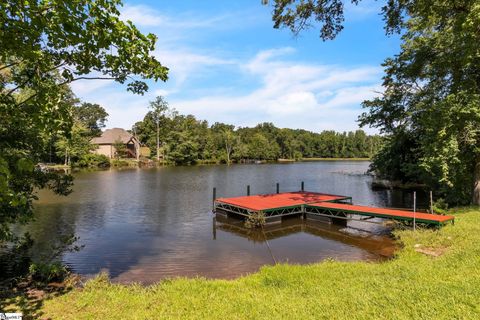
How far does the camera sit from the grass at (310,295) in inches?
218

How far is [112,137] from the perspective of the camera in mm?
72375

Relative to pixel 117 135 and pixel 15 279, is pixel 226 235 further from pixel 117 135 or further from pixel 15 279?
pixel 117 135

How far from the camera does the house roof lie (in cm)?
7175

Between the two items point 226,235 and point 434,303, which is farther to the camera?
point 226,235

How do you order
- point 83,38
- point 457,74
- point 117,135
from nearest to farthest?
point 83,38
point 457,74
point 117,135

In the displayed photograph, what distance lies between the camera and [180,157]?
75188 mm

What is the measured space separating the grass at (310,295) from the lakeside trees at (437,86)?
7624 mm

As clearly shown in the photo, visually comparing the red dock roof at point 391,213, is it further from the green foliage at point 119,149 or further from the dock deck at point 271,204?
the green foliage at point 119,149

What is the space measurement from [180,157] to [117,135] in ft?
49.2

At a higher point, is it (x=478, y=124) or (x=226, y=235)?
(x=478, y=124)

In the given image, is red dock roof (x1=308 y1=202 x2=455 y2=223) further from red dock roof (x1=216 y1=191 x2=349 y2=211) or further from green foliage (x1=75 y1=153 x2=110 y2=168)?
green foliage (x1=75 y1=153 x2=110 y2=168)

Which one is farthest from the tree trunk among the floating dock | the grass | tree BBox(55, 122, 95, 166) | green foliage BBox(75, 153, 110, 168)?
green foliage BBox(75, 153, 110, 168)

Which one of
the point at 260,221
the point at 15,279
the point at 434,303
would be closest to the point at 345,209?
the point at 260,221

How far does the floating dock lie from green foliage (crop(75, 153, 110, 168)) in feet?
149
